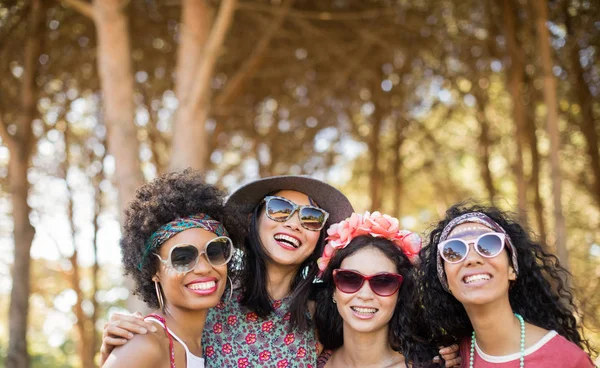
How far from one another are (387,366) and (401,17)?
273 inches

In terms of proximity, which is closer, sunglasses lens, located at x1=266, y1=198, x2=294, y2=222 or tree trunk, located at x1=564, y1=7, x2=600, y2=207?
sunglasses lens, located at x1=266, y1=198, x2=294, y2=222

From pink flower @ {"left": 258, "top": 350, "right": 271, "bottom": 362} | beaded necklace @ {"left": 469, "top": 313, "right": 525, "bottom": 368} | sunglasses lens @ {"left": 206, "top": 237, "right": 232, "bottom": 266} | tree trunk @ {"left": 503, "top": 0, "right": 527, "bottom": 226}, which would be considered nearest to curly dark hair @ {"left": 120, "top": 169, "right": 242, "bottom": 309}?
sunglasses lens @ {"left": 206, "top": 237, "right": 232, "bottom": 266}

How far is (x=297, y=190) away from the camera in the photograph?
13.5 feet

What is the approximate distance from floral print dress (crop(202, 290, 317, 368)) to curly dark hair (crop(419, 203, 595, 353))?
2.48 ft

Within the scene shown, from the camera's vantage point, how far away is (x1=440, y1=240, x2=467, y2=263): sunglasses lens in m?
3.13

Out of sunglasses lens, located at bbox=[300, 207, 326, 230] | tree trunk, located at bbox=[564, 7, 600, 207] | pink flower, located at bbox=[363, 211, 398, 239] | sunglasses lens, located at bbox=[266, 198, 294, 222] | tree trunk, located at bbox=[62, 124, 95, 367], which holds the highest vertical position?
tree trunk, located at bbox=[564, 7, 600, 207]

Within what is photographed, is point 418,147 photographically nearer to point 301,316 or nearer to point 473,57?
point 473,57

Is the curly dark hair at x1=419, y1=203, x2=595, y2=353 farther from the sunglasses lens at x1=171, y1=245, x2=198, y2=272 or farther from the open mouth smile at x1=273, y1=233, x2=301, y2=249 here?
the sunglasses lens at x1=171, y1=245, x2=198, y2=272

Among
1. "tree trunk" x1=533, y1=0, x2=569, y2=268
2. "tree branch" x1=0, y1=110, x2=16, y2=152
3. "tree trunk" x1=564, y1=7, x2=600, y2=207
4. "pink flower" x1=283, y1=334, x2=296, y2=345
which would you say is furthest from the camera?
"tree trunk" x1=564, y1=7, x2=600, y2=207

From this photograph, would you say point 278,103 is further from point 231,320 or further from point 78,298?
point 231,320

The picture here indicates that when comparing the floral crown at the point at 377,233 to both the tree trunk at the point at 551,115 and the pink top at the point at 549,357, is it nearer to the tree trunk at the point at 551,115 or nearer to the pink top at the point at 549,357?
the pink top at the point at 549,357

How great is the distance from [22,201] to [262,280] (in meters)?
5.28

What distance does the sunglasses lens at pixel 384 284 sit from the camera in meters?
3.50

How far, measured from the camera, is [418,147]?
14258mm
